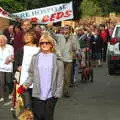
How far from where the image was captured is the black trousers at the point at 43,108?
8.05 m

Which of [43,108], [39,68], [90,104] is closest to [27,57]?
[39,68]

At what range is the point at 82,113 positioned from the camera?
38.2 feet

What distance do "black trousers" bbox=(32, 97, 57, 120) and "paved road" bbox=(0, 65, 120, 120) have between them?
109 inches

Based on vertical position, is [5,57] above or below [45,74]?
above

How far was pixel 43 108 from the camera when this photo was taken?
26.5ft

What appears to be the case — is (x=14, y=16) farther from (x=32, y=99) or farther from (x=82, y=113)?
(x=32, y=99)

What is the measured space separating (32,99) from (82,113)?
3457 mm

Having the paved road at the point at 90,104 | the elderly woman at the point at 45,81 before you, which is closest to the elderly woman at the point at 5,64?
the paved road at the point at 90,104

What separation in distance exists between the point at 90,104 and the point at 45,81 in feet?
16.6

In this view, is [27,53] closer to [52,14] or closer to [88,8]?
[52,14]

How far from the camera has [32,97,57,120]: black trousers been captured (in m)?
8.05

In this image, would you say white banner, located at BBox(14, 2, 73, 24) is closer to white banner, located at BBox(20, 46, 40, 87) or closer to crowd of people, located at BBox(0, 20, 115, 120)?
crowd of people, located at BBox(0, 20, 115, 120)

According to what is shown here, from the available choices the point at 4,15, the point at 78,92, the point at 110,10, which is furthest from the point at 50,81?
the point at 110,10

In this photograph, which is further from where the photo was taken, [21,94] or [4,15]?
[4,15]
